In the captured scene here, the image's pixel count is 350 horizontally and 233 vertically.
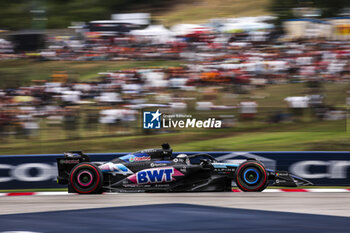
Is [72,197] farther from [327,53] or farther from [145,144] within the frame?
[327,53]

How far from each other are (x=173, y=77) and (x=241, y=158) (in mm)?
4546

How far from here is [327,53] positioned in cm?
1484

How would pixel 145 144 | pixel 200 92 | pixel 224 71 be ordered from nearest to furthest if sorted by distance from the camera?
pixel 145 144 → pixel 200 92 → pixel 224 71

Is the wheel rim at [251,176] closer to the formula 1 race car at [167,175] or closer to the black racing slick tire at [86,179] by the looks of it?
the formula 1 race car at [167,175]

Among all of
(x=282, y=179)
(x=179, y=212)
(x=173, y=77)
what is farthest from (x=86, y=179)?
(x=173, y=77)

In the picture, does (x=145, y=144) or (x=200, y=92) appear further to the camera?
(x=200, y=92)

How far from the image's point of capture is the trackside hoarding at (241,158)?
10.1 meters

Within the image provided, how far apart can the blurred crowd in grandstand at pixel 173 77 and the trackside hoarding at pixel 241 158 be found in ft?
5.53

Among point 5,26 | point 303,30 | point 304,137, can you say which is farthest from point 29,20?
point 304,137

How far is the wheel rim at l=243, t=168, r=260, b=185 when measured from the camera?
9.13m

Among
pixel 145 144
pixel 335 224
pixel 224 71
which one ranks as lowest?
pixel 335 224

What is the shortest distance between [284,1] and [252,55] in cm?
Answer: 512

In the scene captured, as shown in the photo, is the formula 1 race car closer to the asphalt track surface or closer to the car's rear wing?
the car's rear wing

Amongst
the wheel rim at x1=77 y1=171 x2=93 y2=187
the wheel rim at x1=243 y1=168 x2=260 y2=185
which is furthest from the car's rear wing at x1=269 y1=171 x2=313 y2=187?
the wheel rim at x1=77 y1=171 x2=93 y2=187
